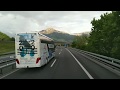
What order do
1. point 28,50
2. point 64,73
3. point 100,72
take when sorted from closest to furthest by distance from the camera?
point 64,73, point 100,72, point 28,50

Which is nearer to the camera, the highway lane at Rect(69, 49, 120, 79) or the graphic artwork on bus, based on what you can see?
the highway lane at Rect(69, 49, 120, 79)

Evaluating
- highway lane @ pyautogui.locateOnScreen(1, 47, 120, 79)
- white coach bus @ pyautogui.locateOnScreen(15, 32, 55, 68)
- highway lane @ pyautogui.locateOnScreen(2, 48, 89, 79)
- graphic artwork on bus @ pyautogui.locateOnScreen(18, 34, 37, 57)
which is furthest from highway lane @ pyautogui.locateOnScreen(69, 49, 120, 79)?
graphic artwork on bus @ pyautogui.locateOnScreen(18, 34, 37, 57)

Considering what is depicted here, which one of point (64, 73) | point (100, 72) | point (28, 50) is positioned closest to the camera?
point (64, 73)

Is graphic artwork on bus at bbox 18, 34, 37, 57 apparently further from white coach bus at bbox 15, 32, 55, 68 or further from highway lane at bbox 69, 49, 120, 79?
highway lane at bbox 69, 49, 120, 79

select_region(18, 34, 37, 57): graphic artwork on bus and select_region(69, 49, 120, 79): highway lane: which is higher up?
select_region(18, 34, 37, 57): graphic artwork on bus

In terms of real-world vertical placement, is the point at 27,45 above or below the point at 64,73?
above

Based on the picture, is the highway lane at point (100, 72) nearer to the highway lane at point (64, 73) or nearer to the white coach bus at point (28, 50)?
the highway lane at point (64, 73)

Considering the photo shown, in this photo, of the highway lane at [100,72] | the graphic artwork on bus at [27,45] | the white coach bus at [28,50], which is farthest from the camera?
the graphic artwork on bus at [27,45]

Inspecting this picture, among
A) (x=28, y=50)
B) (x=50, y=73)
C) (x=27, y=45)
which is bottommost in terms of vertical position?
(x=50, y=73)

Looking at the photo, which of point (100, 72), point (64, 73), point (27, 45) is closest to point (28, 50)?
point (27, 45)

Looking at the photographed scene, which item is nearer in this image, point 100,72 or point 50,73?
point 50,73

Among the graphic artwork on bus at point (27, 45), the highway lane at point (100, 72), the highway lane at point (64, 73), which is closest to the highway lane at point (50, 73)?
the highway lane at point (64, 73)

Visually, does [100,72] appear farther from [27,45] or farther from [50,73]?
[27,45]
